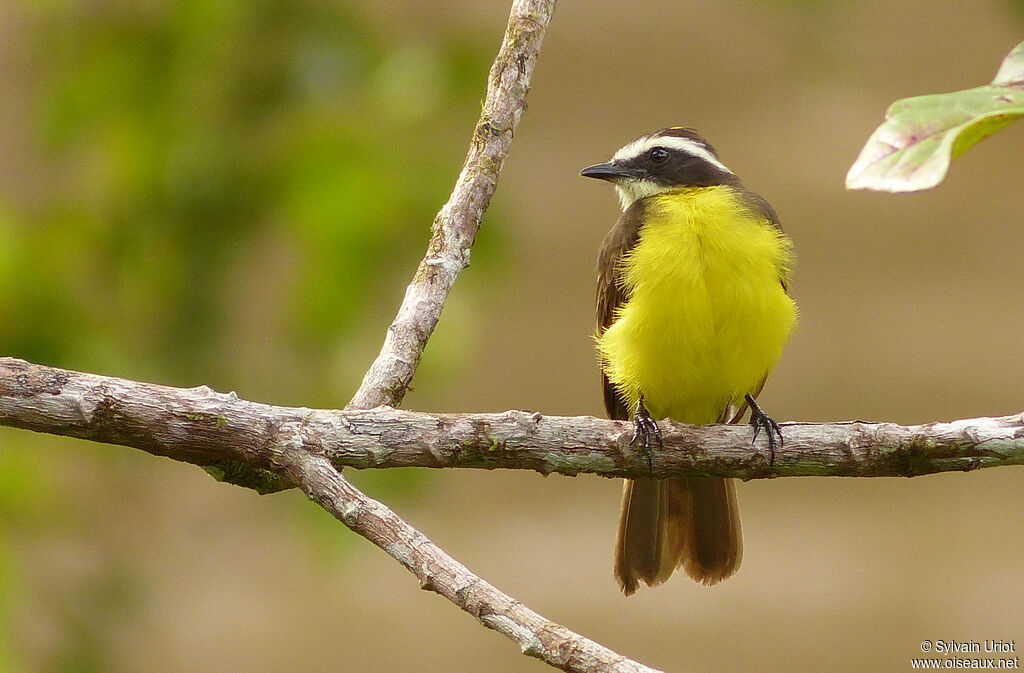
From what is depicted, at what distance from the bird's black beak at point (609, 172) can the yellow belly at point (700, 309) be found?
332 millimetres

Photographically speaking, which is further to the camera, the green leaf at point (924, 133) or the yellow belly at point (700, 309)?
the yellow belly at point (700, 309)

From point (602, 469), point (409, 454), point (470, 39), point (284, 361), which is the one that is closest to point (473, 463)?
point (409, 454)

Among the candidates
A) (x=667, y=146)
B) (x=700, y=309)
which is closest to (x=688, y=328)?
(x=700, y=309)

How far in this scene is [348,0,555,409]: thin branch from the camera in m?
2.09

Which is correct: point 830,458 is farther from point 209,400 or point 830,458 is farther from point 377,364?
point 209,400

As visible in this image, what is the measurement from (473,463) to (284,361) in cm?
111

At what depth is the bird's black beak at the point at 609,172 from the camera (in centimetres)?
303

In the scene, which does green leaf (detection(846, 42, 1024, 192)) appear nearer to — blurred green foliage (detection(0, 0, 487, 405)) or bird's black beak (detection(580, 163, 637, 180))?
blurred green foliage (detection(0, 0, 487, 405))

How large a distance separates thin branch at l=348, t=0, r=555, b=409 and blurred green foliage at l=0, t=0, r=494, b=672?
0.35 m

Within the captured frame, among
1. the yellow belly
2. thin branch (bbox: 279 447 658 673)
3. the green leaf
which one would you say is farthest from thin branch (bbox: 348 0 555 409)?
the green leaf

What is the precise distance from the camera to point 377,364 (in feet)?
6.59

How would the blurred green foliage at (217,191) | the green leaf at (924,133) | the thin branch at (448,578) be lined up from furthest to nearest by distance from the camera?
the blurred green foliage at (217,191) < the thin branch at (448,578) < the green leaf at (924,133)

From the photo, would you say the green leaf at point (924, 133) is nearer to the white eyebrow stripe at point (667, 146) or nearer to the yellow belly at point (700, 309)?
the yellow belly at point (700, 309)

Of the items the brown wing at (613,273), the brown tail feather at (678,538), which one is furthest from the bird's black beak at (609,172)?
the brown tail feather at (678,538)
